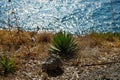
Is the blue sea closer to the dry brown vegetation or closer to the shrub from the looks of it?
the dry brown vegetation

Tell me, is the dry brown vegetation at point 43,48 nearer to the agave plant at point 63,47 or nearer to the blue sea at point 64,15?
the agave plant at point 63,47

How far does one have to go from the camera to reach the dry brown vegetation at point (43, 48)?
31.1 feet

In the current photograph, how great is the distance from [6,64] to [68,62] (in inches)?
62.7

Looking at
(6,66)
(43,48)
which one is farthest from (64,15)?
(6,66)

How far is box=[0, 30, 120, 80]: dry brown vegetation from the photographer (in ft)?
31.1

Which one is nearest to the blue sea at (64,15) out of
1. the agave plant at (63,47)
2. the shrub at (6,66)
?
the agave plant at (63,47)

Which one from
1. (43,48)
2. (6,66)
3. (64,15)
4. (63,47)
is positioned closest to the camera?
(6,66)

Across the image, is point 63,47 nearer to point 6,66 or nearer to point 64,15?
point 6,66

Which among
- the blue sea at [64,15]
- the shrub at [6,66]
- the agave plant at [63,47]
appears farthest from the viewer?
the blue sea at [64,15]

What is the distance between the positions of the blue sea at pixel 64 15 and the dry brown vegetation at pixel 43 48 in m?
9.00

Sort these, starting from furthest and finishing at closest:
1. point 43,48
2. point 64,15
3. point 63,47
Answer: point 64,15 < point 43,48 < point 63,47

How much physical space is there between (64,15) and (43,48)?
48.9ft

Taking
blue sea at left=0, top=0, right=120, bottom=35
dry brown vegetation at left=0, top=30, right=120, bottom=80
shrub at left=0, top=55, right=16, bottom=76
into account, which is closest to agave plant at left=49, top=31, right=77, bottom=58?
dry brown vegetation at left=0, top=30, right=120, bottom=80

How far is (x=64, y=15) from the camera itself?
25.3m
